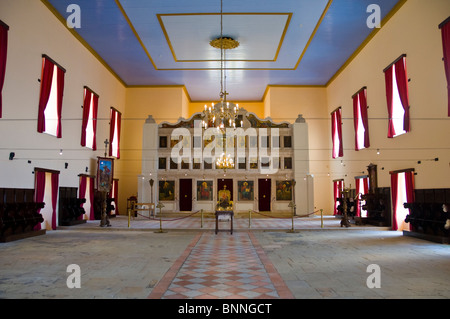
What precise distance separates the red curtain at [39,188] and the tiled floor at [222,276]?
7.03 meters

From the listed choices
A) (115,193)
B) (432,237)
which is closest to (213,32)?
(115,193)

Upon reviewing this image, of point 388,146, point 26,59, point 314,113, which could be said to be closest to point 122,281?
point 26,59

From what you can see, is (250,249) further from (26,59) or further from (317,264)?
(26,59)

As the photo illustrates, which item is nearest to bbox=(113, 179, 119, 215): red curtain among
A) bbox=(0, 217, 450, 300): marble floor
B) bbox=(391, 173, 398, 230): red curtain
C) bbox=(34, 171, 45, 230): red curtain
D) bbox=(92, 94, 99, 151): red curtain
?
bbox=(92, 94, 99, 151): red curtain

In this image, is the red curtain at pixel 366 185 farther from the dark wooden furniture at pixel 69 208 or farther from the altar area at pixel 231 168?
the dark wooden furniture at pixel 69 208

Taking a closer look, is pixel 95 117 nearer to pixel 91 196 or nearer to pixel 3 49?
pixel 91 196

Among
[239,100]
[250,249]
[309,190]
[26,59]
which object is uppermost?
[239,100]

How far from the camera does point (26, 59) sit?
40.3ft

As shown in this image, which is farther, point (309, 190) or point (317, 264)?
point (309, 190)

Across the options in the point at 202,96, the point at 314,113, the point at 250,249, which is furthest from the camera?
the point at 202,96

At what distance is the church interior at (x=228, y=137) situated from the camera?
866cm

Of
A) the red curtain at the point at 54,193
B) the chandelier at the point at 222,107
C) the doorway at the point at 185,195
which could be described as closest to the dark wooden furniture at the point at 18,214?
the red curtain at the point at 54,193

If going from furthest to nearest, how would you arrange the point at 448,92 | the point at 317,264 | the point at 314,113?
the point at 314,113 → the point at 448,92 → the point at 317,264
